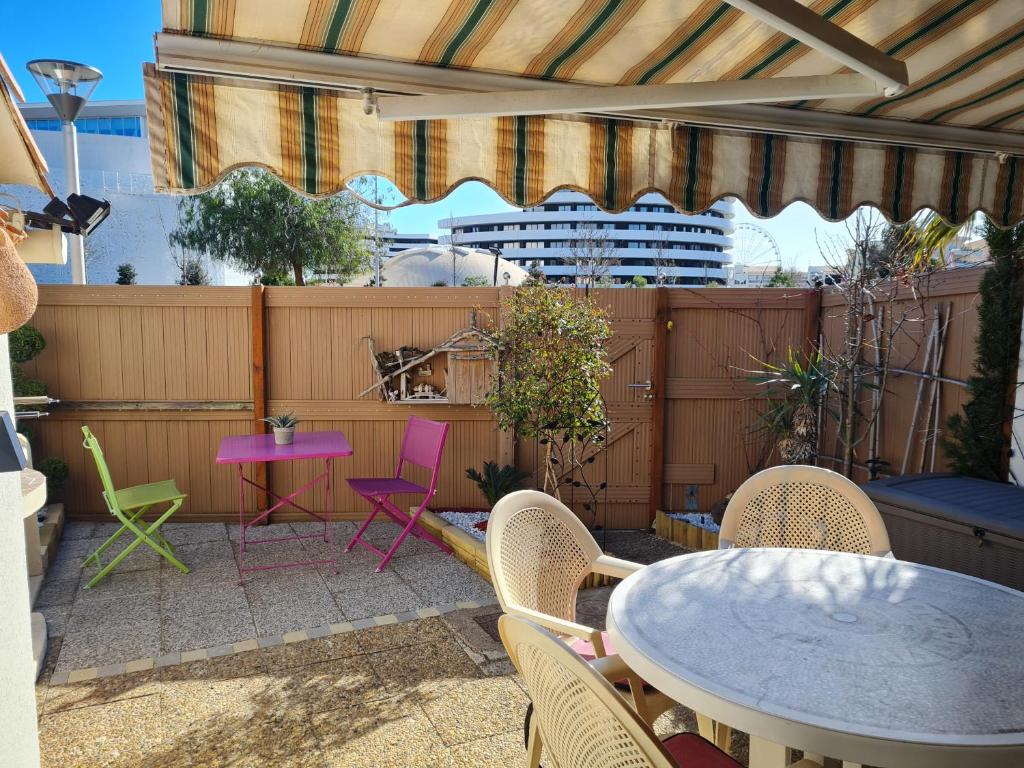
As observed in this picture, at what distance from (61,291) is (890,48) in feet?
20.1

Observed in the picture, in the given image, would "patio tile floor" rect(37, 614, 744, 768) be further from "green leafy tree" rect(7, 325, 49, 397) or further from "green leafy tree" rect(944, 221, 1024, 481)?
"green leafy tree" rect(7, 325, 49, 397)

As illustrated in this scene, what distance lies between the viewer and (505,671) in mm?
3398

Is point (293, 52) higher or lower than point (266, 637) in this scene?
higher

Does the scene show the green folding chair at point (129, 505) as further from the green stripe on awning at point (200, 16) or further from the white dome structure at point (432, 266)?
the white dome structure at point (432, 266)

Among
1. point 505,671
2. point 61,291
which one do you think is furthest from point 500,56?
point 61,291

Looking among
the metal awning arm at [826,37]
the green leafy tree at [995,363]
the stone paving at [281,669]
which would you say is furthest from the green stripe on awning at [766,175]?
the green leafy tree at [995,363]

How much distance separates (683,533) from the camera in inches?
226

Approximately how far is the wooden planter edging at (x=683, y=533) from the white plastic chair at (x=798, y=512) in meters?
2.10

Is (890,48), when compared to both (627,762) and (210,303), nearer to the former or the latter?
(627,762)

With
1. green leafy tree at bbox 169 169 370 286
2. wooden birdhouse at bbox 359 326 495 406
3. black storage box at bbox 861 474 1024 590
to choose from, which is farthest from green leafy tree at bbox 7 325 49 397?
green leafy tree at bbox 169 169 370 286

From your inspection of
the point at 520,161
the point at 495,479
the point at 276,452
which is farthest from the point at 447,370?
the point at 520,161

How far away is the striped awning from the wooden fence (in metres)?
3.35

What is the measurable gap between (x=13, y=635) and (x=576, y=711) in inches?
64.8

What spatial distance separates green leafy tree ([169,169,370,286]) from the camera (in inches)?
781
